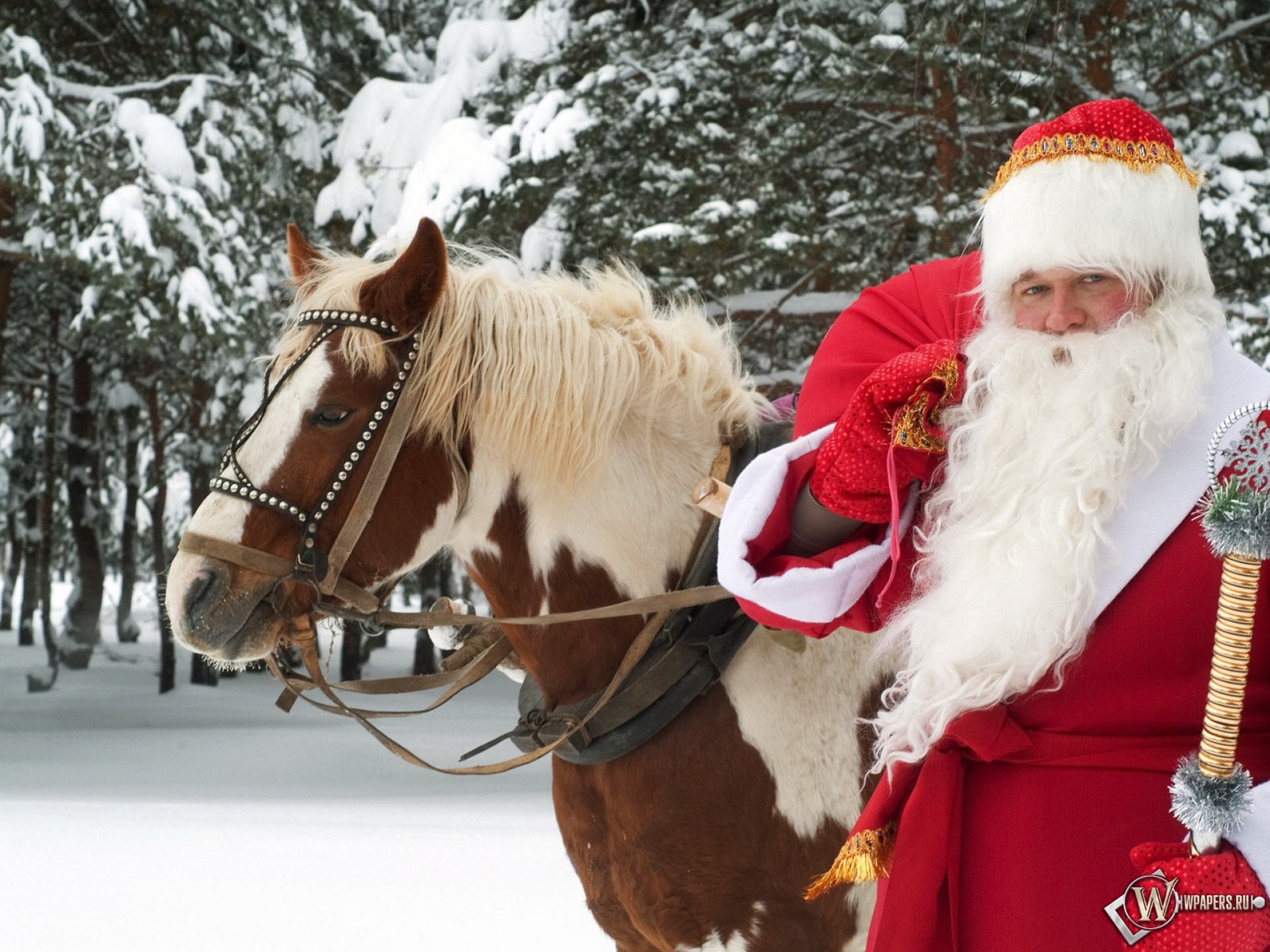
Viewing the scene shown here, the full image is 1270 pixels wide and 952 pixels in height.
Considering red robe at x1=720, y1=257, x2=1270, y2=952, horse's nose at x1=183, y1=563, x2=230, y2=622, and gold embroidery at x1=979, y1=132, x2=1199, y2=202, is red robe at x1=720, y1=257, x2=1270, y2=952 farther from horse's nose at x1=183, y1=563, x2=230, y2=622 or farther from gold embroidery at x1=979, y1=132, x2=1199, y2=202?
horse's nose at x1=183, y1=563, x2=230, y2=622

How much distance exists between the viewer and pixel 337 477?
7.57 ft

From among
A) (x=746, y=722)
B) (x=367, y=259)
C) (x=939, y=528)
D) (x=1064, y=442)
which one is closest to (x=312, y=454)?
(x=367, y=259)

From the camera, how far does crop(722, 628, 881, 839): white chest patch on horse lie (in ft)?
7.65

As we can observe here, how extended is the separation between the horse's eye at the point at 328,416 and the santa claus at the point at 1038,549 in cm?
88

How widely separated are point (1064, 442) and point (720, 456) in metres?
0.94

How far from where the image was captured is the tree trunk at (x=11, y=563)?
18078 millimetres

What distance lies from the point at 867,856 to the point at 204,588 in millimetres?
1295

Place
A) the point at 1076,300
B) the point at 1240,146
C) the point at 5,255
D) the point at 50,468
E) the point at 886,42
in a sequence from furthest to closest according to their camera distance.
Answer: the point at 50,468 < the point at 5,255 < the point at 1240,146 < the point at 886,42 < the point at 1076,300

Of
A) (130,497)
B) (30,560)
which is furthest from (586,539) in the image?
(30,560)

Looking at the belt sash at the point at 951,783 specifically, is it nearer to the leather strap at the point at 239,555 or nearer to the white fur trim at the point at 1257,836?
the white fur trim at the point at 1257,836

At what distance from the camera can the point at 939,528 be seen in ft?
5.69

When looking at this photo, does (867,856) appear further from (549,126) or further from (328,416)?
(549,126)

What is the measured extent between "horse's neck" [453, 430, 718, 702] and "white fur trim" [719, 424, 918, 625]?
2.20 ft

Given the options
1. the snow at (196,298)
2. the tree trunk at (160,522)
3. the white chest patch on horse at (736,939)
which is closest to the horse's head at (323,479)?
the white chest patch on horse at (736,939)
